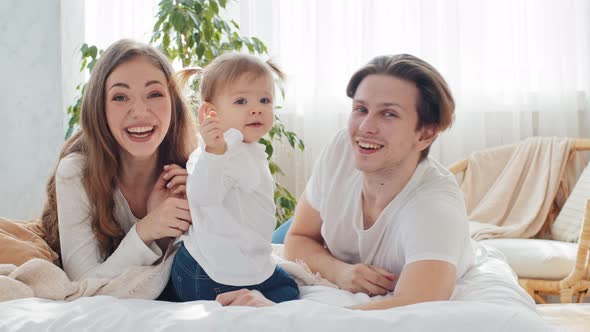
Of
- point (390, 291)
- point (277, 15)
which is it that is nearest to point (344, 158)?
point (390, 291)

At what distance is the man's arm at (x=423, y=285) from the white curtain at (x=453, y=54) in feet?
8.39

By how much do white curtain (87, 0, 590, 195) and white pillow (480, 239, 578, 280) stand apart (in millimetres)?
986

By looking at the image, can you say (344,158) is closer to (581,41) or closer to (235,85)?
(235,85)

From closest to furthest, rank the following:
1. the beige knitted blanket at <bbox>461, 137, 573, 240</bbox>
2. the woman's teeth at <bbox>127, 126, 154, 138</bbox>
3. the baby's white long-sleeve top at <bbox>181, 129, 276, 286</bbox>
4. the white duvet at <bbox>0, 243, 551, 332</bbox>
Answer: the white duvet at <bbox>0, 243, 551, 332</bbox>, the baby's white long-sleeve top at <bbox>181, 129, 276, 286</bbox>, the woman's teeth at <bbox>127, 126, 154, 138</bbox>, the beige knitted blanket at <bbox>461, 137, 573, 240</bbox>

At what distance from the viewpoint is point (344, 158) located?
1.86m

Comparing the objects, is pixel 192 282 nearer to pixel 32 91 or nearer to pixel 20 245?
→ pixel 20 245

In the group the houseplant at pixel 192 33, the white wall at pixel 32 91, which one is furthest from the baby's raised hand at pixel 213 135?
the white wall at pixel 32 91

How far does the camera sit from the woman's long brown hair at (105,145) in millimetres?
1757

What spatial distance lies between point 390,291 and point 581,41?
108 inches

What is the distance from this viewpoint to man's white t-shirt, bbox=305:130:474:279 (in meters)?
1.54

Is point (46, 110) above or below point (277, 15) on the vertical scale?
below

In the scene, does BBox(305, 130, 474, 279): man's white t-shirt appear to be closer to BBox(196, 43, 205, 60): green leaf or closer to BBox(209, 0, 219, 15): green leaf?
BBox(196, 43, 205, 60): green leaf

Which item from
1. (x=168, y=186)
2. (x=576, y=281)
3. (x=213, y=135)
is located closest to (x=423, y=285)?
(x=213, y=135)

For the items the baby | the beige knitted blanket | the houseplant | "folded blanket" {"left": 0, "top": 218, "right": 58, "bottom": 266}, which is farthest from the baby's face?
the beige knitted blanket
